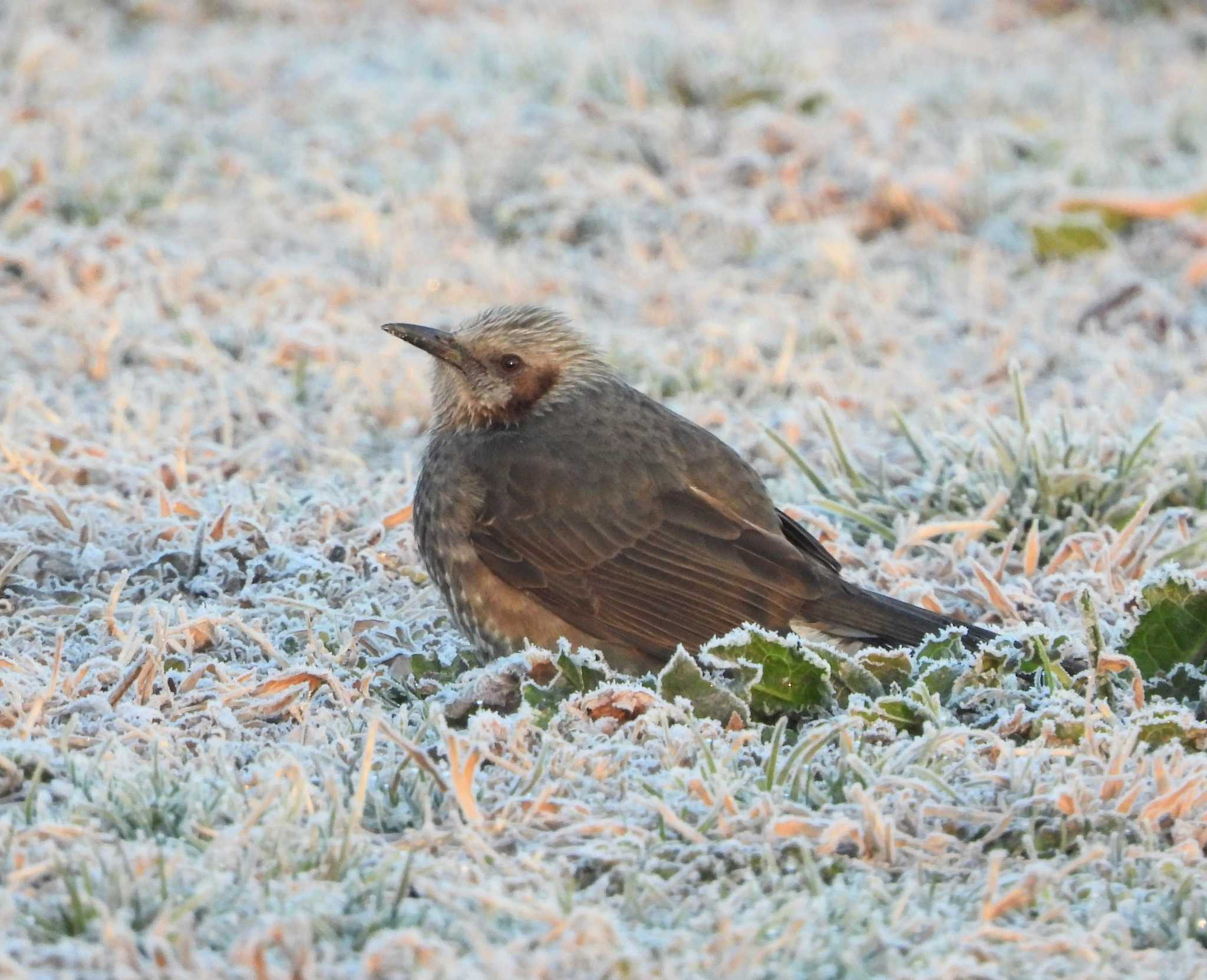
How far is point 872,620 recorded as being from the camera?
4.42 meters

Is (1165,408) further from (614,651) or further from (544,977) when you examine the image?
(544,977)

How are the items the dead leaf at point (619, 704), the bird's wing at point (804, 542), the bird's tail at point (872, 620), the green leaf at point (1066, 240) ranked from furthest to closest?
1. the green leaf at point (1066, 240)
2. the bird's wing at point (804, 542)
3. the bird's tail at point (872, 620)
4. the dead leaf at point (619, 704)

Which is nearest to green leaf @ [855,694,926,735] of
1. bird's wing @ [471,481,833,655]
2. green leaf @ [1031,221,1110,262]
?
bird's wing @ [471,481,833,655]

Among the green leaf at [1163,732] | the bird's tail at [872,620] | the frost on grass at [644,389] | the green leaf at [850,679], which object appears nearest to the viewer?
the frost on grass at [644,389]

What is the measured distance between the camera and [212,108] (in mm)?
9828

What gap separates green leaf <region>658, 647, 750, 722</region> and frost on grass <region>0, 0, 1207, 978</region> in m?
0.02

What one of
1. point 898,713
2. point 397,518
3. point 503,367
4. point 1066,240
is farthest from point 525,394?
point 1066,240

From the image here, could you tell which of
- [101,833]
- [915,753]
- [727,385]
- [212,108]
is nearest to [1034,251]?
[727,385]

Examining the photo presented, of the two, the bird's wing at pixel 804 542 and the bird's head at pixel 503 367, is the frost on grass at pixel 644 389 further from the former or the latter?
the bird's head at pixel 503 367

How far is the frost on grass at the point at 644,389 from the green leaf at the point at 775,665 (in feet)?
0.03

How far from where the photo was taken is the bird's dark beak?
16.4 feet

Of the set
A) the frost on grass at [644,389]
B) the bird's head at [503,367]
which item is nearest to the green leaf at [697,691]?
the frost on grass at [644,389]

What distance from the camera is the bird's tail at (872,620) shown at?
439 centimetres

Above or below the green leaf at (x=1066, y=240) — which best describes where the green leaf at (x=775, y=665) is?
below
